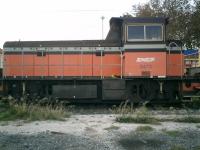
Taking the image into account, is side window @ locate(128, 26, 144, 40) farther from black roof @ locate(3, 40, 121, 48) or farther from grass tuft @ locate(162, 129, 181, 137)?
grass tuft @ locate(162, 129, 181, 137)

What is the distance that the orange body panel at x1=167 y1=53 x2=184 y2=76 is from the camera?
18.5 metres

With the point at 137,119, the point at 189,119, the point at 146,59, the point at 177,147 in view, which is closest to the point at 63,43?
the point at 146,59

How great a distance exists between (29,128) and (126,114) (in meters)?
3.41

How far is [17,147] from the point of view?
851 centimetres

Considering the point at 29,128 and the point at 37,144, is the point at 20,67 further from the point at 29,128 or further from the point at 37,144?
the point at 37,144

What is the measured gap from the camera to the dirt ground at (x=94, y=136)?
874 centimetres

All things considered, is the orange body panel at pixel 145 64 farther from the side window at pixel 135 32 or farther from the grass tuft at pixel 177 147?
the grass tuft at pixel 177 147

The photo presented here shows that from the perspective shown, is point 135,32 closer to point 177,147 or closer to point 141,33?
point 141,33

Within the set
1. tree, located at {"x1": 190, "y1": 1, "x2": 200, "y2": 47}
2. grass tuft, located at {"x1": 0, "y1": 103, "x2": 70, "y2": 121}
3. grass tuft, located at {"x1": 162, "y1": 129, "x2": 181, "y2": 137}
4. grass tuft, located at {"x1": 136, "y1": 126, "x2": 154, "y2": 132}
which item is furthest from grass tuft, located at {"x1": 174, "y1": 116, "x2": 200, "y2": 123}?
tree, located at {"x1": 190, "y1": 1, "x2": 200, "y2": 47}

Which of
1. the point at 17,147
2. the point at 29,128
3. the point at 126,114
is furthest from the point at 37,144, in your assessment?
the point at 126,114

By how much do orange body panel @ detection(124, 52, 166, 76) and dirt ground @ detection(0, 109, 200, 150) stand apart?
5789 mm

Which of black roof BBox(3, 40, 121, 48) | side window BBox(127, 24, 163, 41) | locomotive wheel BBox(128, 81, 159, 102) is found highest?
side window BBox(127, 24, 163, 41)

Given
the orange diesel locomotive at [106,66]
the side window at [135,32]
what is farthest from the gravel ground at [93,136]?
the side window at [135,32]

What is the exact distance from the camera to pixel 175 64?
18641 millimetres
